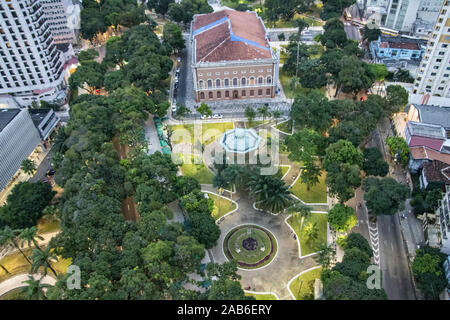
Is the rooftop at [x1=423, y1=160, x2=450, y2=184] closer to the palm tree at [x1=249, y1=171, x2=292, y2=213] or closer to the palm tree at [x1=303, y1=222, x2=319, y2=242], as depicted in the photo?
the palm tree at [x1=303, y1=222, x2=319, y2=242]

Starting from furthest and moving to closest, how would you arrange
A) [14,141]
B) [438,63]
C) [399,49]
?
[399,49] < [438,63] < [14,141]

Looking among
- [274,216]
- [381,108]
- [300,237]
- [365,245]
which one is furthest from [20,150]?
[381,108]

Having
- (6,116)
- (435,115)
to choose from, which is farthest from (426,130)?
(6,116)

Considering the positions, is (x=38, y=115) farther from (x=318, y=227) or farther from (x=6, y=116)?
(x=318, y=227)

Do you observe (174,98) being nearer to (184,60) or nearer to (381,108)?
(184,60)

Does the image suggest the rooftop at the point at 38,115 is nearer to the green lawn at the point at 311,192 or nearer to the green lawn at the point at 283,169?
the green lawn at the point at 283,169

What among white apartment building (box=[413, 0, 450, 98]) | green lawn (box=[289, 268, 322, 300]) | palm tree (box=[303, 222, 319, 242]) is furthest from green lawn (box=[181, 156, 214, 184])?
white apartment building (box=[413, 0, 450, 98])

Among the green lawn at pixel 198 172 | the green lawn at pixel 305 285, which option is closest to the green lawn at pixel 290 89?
the green lawn at pixel 198 172
